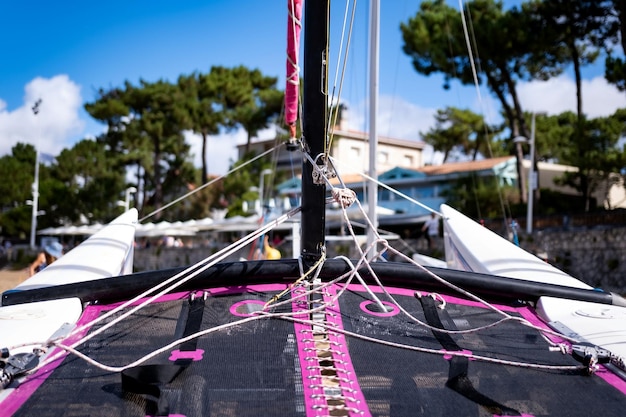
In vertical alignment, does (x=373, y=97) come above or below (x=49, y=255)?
above

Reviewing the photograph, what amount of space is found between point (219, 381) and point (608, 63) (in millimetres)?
18839

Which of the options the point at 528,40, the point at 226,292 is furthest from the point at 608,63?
the point at 226,292

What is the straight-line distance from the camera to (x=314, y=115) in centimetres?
265

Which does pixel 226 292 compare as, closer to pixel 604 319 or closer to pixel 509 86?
pixel 604 319

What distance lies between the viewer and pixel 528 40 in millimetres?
20922

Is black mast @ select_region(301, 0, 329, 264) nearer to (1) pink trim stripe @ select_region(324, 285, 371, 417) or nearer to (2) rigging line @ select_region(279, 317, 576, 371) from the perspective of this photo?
(1) pink trim stripe @ select_region(324, 285, 371, 417)

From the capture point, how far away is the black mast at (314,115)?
260 centimetres

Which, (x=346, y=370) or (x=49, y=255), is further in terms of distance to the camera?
(x=49, y=255)

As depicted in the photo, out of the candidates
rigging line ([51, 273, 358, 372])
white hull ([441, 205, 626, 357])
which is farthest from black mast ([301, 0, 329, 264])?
white hull ([441, 205, 626, 357])

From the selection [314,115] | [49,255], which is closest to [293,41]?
[314,115]

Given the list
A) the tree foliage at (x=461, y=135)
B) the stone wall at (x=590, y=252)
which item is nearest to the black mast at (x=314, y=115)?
the stone wall at (x=590, y=252)

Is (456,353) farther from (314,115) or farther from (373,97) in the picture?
(373,97)

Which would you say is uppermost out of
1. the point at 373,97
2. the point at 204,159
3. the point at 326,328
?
the point at 204,159

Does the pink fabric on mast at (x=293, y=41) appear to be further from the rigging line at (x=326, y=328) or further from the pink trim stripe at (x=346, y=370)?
the rigging line at (x=326, y=328)
